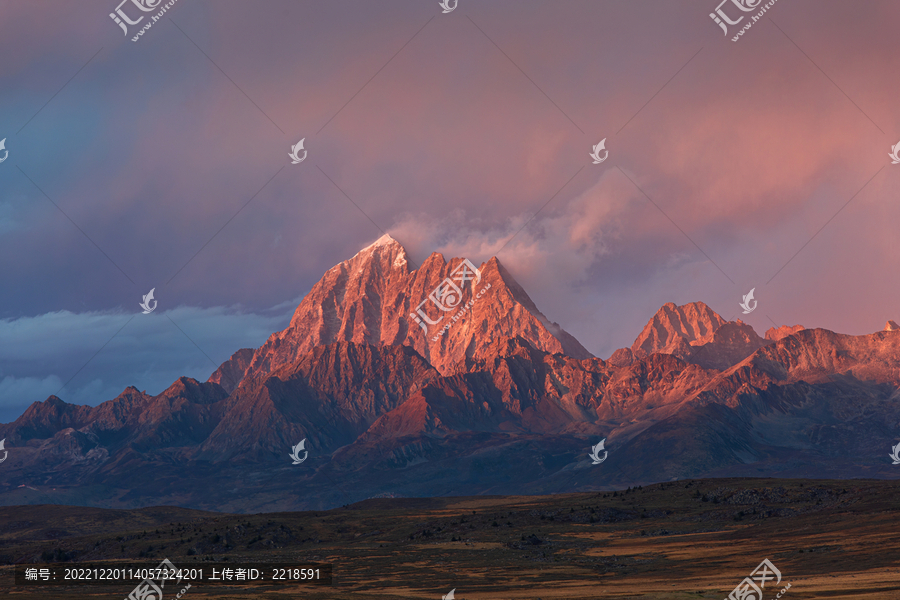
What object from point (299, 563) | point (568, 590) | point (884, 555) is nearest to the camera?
point (568, 590)

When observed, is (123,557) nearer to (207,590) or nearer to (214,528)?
(214,528)

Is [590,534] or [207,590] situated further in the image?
[590,534]

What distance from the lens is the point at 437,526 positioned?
195m

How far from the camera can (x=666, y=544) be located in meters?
142

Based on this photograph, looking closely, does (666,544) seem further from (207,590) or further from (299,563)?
(207,590)

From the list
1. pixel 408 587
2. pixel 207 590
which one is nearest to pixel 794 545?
pixel 408 587

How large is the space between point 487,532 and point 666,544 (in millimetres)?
48050

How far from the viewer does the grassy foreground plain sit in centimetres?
9694

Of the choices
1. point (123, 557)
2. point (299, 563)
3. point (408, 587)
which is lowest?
point (408, 587)

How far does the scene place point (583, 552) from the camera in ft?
468

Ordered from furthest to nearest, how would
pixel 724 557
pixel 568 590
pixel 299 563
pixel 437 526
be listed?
pixel 437 526, pixel 299 563, pixel 724 557, pixel 568 590

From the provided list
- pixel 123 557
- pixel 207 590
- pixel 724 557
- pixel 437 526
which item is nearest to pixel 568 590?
pixel 724 557

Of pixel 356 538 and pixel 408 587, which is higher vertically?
pixel 356 538

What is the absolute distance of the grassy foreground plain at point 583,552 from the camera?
318 ft
